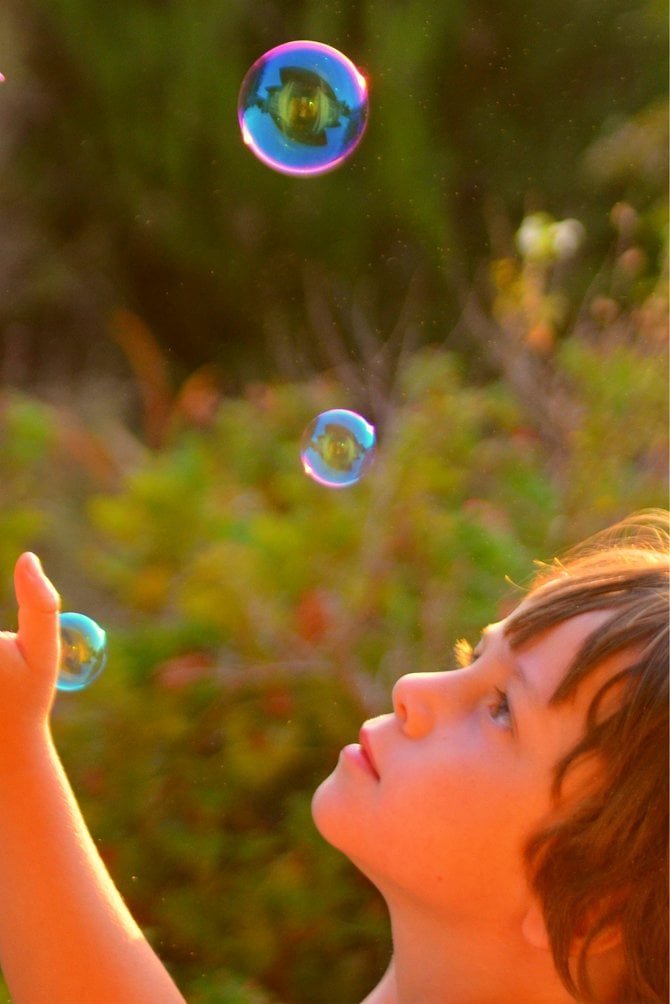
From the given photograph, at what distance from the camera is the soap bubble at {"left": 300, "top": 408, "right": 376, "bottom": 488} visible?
6.63 ft

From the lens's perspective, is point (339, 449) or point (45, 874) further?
point (339, 449)

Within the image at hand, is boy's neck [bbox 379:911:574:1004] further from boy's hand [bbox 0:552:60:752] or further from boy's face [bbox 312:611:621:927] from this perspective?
boy's hand [bbox 0:552:60:752]

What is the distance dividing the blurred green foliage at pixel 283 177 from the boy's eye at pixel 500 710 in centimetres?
411

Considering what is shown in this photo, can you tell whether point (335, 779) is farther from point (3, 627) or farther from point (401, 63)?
point (401, 63)

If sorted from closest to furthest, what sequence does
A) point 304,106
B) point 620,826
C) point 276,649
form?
point 620,826, point 304,106, point 276,649

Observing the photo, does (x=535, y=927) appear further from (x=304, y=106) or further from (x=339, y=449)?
(x=304, y=106)

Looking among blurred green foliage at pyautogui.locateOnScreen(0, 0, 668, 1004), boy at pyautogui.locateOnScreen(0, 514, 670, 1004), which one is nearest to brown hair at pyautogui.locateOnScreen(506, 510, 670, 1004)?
boy at pyautogui.locateOnScreen(0, 514, 670, 1004)

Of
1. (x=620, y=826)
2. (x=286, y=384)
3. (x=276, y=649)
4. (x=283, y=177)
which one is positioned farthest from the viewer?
(x=283, y=177)

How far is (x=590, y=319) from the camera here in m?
4.36

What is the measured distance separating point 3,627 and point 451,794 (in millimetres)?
1823

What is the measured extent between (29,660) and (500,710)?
43 cm

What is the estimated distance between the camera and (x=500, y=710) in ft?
3.82

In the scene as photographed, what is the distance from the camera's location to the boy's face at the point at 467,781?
1126 mm

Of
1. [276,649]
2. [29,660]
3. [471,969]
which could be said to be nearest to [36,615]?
[29,660]
